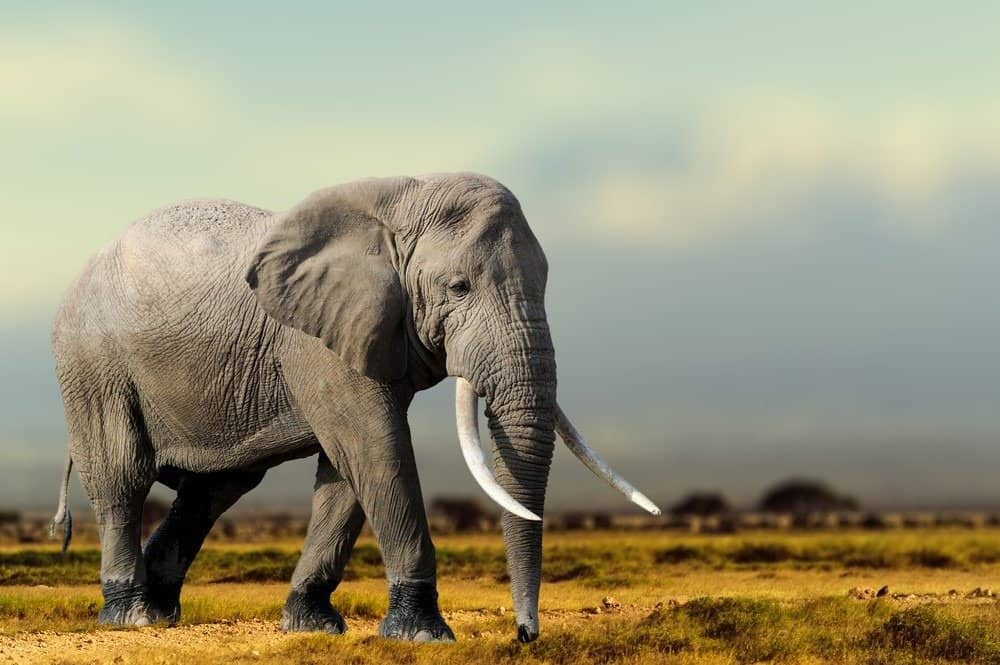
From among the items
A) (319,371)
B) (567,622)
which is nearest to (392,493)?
(319,371)

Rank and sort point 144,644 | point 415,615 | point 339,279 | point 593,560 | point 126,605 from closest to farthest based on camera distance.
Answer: point 415,615, point 339,279, point 144,644, point 126,605, point 593,560

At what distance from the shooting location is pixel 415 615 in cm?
1277

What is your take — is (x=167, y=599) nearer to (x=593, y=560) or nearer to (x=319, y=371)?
(x=319, y=371)

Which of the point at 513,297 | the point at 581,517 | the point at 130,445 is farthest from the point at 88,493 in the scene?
the point at 581,517

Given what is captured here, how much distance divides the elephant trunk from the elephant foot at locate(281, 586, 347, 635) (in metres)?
2.81

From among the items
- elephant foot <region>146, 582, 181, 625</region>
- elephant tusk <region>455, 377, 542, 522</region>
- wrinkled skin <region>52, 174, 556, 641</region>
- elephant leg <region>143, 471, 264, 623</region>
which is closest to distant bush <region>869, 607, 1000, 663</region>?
wrinkled skin <region>52, 174, 556, 641</region>

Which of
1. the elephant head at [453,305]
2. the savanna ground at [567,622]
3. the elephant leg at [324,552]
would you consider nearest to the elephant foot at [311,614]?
the elephant leg at [324,552]

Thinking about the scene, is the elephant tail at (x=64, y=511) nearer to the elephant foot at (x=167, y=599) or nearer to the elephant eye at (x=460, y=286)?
the elephant foot at (x=167, y=599)

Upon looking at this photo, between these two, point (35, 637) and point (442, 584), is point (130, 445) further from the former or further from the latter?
point (442, 584)

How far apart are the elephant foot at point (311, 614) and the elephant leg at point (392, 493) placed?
60.3 inches

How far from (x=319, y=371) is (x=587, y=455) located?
2561mm

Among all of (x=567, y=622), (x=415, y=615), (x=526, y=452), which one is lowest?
(x=567, y=622)

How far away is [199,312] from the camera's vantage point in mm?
14320

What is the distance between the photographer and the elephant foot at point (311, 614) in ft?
47.1
